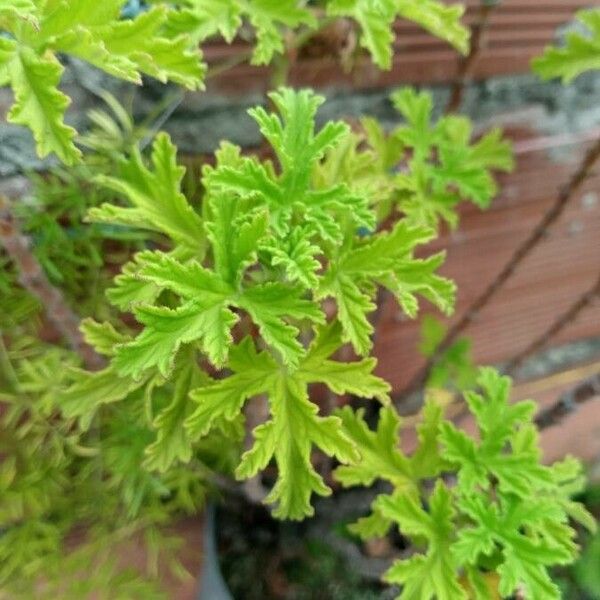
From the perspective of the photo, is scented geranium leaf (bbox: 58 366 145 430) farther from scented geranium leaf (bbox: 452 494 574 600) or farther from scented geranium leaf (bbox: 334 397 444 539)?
scented geranium leaf (bbox: 452 494 574 600)

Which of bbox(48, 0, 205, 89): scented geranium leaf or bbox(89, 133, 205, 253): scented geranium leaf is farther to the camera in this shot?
bbox(89, 133, 205, 253): scented geranium leaf

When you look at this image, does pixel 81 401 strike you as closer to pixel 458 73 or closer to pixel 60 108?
pixel 60 108

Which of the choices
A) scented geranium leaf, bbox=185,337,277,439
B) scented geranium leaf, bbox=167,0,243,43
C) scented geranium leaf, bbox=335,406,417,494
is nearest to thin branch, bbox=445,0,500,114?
scented geranium leaf, bbox=167,0,243,43

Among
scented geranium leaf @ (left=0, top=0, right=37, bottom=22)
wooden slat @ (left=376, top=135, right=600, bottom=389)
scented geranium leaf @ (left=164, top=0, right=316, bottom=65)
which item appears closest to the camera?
scented geranium leaf @ (left=0, top=0, right=37, bottom=22)

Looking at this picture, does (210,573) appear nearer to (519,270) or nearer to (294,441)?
(294,441)

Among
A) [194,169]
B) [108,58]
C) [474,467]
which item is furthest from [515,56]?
[108,58]
